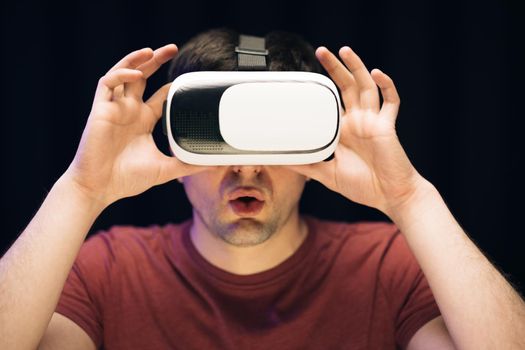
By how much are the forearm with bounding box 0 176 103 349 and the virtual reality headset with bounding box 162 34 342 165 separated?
→ 0.82ft

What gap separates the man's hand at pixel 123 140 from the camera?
1056 mm

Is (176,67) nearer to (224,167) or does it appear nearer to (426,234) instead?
(224,167)

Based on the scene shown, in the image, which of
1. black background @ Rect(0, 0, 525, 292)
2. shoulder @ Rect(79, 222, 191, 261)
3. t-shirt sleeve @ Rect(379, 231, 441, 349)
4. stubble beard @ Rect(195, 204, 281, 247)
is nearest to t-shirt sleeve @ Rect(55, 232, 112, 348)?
shoulder @ Rect(79, 222, 191, 261)

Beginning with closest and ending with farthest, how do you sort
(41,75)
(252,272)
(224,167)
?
(224,167), (252,272), (41,75)

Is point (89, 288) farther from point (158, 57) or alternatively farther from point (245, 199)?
point (158, 57)

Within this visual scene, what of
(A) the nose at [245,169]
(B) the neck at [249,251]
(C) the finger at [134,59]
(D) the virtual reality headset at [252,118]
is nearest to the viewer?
(D) the virtual reality headset at [252,118]

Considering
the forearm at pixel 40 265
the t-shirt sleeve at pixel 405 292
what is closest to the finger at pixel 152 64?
the forearm at pixel 40 265

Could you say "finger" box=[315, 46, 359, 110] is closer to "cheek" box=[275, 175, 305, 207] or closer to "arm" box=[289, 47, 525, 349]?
"arm" box=[289, 47, 525, 349]

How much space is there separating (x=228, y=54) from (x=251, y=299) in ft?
1.77

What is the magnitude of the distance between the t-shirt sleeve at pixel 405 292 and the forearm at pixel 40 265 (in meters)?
0.66

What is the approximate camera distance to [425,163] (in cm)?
172

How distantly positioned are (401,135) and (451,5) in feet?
1.33

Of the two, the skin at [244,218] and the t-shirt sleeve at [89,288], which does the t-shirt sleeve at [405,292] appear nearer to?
the skin at [244,218]

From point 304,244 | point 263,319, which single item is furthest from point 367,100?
point 263,319
